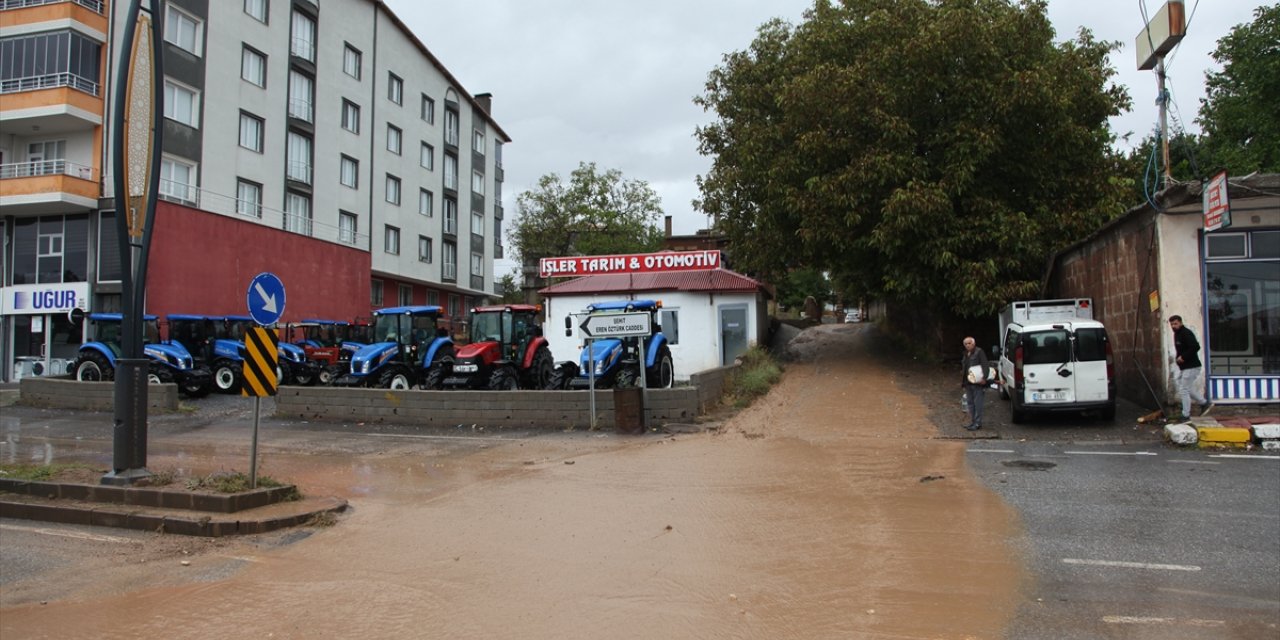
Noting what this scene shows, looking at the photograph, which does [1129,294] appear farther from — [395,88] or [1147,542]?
[395,88]

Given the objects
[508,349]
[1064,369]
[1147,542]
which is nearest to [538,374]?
[508,349]

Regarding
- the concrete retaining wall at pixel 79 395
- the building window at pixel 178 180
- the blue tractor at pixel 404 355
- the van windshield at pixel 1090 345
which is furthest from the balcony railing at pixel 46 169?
the van windshield at pixel 1090 345

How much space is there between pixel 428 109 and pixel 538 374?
3288cm

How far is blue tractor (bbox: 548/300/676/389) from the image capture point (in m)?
17.8

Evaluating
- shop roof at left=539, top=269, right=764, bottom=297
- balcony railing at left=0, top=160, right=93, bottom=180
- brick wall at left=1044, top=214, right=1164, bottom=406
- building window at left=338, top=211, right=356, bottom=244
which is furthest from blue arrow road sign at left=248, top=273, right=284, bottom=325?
building window at left=338, top=211, right=356, bottom=244

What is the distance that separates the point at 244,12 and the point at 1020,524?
113ft

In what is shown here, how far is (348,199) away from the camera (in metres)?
39.5

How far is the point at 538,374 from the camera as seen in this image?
19.8m

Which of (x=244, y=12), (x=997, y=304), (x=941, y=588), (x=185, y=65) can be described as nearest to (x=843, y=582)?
(x=941, y=588)

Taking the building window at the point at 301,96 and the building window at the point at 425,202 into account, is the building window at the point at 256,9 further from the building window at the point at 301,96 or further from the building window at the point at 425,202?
the building window at the point at 425,202

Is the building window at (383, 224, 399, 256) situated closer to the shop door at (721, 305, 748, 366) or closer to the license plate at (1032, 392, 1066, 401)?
the shop door at (721, 305, 748, 366)

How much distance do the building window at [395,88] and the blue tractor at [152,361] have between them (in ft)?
83.0

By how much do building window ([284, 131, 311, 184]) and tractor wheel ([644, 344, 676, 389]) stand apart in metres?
23.0

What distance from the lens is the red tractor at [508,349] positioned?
60.9 feet
